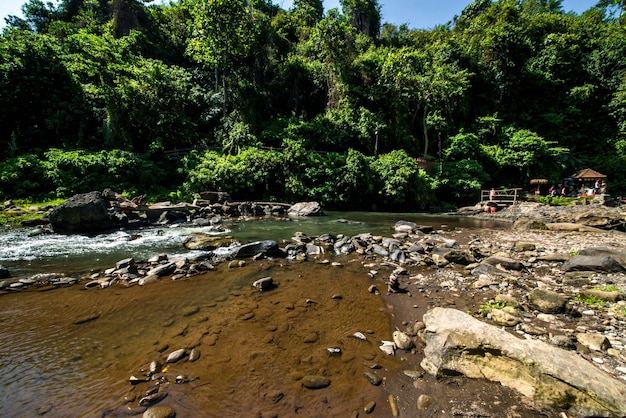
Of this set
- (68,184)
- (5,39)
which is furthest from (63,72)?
(68,184)

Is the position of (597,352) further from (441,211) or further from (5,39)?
(5,39)

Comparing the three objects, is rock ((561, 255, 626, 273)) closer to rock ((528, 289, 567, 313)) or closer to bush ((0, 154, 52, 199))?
rock ((528, 289, 567, 313))

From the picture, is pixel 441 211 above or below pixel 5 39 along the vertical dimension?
below

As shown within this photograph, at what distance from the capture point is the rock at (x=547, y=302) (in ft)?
15.7

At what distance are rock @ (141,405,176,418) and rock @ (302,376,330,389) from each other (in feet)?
5.19

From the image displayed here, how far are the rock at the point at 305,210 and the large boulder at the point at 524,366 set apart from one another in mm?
15179

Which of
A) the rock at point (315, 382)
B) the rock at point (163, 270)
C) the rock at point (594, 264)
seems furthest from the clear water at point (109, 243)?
the rock at point (315, 382)

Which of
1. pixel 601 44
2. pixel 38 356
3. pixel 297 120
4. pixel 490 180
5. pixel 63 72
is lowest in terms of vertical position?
pixel 38 356

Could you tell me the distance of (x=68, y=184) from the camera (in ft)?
60.7

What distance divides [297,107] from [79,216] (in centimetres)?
2806

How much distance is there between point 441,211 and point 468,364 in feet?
75.0

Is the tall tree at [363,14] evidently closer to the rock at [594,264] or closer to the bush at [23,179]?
the bush at [23,179]

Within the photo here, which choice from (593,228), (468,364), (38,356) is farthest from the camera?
(593,228)

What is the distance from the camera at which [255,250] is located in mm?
9227
